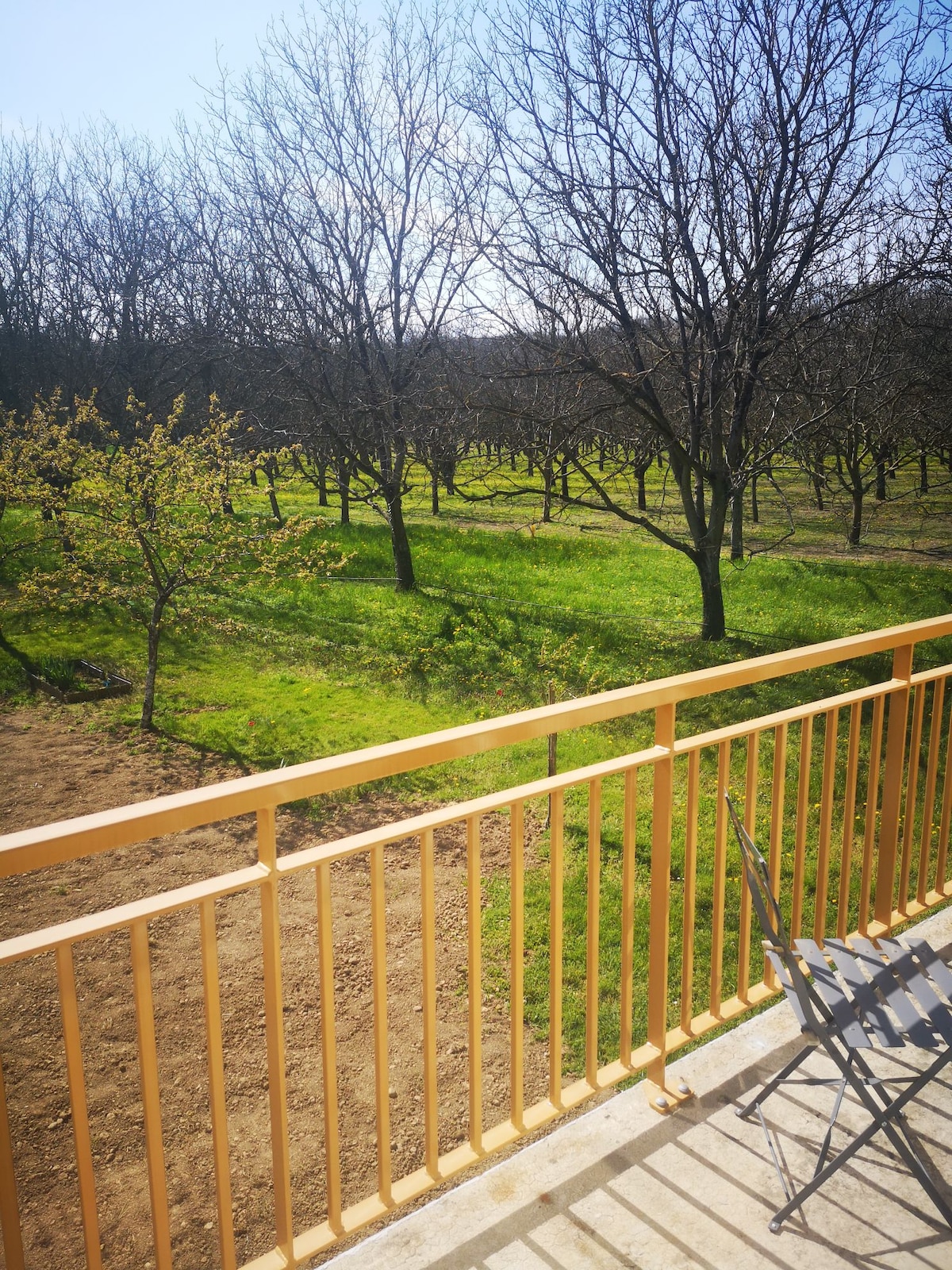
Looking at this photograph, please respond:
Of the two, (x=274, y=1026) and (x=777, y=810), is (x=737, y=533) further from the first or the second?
(x=274, y=1026)

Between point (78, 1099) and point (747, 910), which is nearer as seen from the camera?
point (78, 1099)

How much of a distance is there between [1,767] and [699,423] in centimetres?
829

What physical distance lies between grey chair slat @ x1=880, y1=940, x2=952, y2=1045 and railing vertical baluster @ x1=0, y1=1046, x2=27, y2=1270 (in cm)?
174

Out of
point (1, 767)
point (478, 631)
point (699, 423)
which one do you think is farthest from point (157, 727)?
point (699, 423)

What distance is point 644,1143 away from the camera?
7.11ft

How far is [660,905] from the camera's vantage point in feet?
7.48

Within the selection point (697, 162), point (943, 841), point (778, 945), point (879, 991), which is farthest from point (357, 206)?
point (879, 991)

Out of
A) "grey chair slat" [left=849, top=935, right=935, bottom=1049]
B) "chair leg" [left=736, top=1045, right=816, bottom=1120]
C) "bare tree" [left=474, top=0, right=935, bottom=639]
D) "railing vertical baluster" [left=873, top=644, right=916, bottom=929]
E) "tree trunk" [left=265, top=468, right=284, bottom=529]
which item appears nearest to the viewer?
"grey chair slat" [left=849, top=935, right=935, bottom=1049]

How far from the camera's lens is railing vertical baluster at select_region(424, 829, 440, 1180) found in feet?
5.81

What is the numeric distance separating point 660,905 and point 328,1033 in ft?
3.24

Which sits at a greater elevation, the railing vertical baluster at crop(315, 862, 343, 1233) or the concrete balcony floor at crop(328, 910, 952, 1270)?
the railing vertical baluster at crop(315, 862, 343, 1233)

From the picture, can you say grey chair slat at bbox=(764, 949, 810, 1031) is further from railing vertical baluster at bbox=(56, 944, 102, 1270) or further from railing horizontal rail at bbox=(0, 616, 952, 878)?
railing vertical baluster at bbox=(56, 944, 102, 1270)

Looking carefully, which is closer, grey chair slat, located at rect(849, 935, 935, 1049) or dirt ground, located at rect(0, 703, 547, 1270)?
grey chair slat, located at rect(849, 935, 935, 1049)

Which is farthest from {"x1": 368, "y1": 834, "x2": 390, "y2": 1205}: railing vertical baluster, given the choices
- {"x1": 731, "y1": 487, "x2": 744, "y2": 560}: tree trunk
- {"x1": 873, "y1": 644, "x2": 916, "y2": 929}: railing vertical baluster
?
{"x1": 731, "y1": 487, "x2": 744, "y2": 560}: tree trunk
